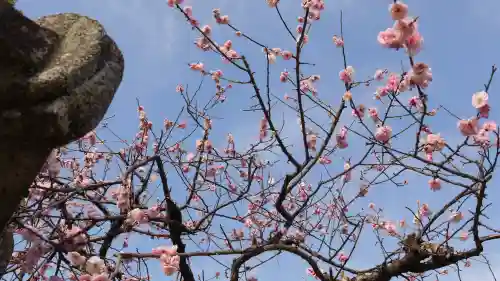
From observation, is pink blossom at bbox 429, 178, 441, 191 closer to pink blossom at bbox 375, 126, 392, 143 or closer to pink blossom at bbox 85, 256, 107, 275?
pink blossom at bbox 375, 126, 392, 143

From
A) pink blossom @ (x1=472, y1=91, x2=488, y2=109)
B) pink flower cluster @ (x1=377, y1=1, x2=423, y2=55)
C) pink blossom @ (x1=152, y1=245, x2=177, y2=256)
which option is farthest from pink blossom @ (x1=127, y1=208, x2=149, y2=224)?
pink blossom @ (x1=472, y1=91, x2=488, y2=109)

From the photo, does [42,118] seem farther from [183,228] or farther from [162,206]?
[162,206]

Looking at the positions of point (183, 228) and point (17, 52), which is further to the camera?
point (183, 228)

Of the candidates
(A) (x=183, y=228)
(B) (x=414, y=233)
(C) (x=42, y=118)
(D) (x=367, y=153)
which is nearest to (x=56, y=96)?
(C) (x=42, y=118)

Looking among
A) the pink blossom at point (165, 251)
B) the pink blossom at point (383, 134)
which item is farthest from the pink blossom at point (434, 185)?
the pink blossom at point (165, 251)

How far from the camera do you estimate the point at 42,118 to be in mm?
1912

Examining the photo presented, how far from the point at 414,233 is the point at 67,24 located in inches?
124

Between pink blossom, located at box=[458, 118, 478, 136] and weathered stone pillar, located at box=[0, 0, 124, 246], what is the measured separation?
3.05 metres

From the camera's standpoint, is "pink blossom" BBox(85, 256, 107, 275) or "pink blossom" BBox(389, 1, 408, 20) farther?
"pink blossom" BBox(389, 1, 408, 20)

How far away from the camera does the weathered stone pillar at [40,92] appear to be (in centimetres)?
190

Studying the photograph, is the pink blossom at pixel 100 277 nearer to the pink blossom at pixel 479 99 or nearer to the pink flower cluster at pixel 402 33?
the pink flower cluster at pixel 402 33

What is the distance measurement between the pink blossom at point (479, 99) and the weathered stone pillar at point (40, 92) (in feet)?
9.65

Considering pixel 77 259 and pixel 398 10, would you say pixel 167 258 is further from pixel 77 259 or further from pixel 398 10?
pixel 398 10

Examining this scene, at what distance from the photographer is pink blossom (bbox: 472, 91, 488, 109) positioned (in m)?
3.90
